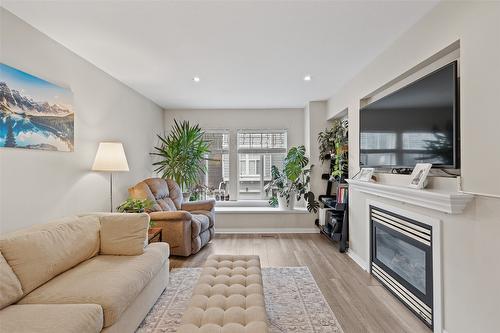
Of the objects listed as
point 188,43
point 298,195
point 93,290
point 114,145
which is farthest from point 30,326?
point 298,195

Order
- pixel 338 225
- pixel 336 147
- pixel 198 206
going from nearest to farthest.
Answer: pixel 338 225, pixel 336 147, pixel 198 206

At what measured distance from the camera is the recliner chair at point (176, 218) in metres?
3.77

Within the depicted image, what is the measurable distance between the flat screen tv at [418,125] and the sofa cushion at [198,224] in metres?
2.48

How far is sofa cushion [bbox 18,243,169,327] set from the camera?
174 cm

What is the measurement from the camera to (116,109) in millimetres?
3871

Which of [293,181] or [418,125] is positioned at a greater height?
[418,125]

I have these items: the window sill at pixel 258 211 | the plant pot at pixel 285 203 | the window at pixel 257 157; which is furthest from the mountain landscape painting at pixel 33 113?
the plant pot at pixel 285 203

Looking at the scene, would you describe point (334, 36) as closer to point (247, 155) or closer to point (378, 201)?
point (378, 201)

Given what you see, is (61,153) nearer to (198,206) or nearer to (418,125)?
(198,206)

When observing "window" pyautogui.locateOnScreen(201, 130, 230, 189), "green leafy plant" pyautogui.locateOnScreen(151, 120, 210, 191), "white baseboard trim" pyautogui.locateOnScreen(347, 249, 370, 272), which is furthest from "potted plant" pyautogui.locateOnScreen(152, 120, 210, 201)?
"white baseboard trim" pyautogui.locateOnScreen(347, 249, 370, 272)

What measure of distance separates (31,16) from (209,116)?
3.77 metres

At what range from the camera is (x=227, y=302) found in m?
1.78

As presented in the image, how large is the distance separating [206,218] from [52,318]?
2.92 metres

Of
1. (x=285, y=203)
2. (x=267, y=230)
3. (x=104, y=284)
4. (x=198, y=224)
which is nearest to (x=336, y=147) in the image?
(x=285, y=203)
